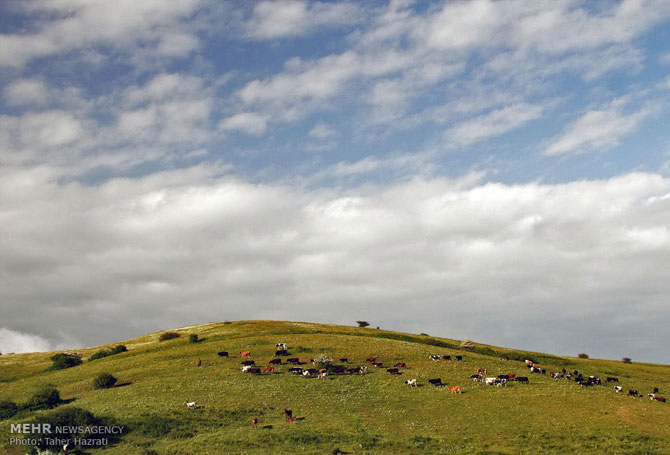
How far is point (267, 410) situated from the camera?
2068 inches

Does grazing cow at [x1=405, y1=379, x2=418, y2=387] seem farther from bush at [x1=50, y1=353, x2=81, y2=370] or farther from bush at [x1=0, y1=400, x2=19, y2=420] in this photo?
bush at [x1=50, y1=353, x2=81, y2=370]

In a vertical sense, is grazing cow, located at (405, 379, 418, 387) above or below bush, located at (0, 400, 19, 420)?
above

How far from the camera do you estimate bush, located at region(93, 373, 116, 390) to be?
65312 millimetres

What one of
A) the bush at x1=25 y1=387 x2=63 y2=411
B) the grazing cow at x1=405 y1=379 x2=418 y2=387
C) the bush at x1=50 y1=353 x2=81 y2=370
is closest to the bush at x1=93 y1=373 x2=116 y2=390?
the bush at x1=25 y1=387 x2=63 y2=411

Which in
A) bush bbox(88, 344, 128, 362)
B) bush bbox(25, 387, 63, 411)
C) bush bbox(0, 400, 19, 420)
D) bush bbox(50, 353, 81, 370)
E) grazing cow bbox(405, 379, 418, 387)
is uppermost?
grazing cow bbox(405, 379, 418, 387)

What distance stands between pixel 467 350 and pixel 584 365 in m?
21.0

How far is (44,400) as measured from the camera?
5997 centimetres

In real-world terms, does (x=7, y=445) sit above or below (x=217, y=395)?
below

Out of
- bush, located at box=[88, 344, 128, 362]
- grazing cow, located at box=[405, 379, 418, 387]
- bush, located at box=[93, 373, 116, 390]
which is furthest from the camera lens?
bush, located at box=[88, 344, 128, 362]

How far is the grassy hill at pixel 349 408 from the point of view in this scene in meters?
43.7

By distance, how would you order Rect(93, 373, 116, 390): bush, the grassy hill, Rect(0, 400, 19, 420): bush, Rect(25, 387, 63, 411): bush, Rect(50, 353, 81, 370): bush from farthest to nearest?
1. Rect(50, 353, 81, 370): bush
2. Rect(93, 373, 116, 390): bush
3. Rect(25, 387, 63, 411): bush
4. Rect(0, 400, 19, 420): bush
5. the grassy hill

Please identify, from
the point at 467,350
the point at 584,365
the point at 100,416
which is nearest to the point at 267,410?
the point at 100,416

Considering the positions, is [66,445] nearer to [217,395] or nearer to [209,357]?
[217,395]

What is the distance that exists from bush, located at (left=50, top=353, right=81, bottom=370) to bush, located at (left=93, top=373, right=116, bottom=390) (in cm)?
2701
